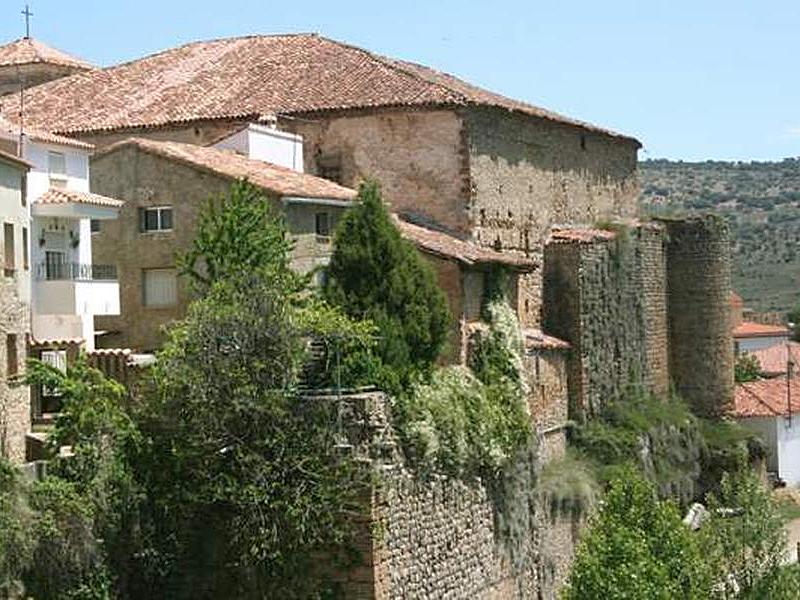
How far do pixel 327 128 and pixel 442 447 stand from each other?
11292 mm

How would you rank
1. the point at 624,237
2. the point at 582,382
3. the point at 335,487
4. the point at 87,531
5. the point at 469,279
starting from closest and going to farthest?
the point at 87,531
the point at 335,487
the point at 469,279
the point at 582,382
the point at 624,237

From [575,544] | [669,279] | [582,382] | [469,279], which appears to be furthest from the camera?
[669,279]

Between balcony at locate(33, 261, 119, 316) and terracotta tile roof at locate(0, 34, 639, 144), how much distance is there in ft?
30.1

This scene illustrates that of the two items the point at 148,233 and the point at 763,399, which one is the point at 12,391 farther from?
the point at 763,399

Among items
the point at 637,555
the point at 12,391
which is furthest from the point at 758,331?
the point at 12,391

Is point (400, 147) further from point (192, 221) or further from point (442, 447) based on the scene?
point (442, 447)

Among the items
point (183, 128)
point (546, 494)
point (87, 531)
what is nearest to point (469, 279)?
point (546, 494)

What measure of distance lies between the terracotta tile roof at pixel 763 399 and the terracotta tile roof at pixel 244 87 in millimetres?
14114

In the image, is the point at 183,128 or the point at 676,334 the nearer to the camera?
the point at 183,128

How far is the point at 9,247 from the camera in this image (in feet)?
78.5

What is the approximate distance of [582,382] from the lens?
3803 centimetres

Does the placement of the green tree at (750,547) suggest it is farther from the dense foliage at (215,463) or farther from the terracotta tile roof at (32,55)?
the terracotta tile roof at (32,55)

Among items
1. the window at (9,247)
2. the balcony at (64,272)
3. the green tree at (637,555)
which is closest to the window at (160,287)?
the balcony at (64,272)

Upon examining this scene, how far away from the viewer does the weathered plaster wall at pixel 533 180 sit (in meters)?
36.6
